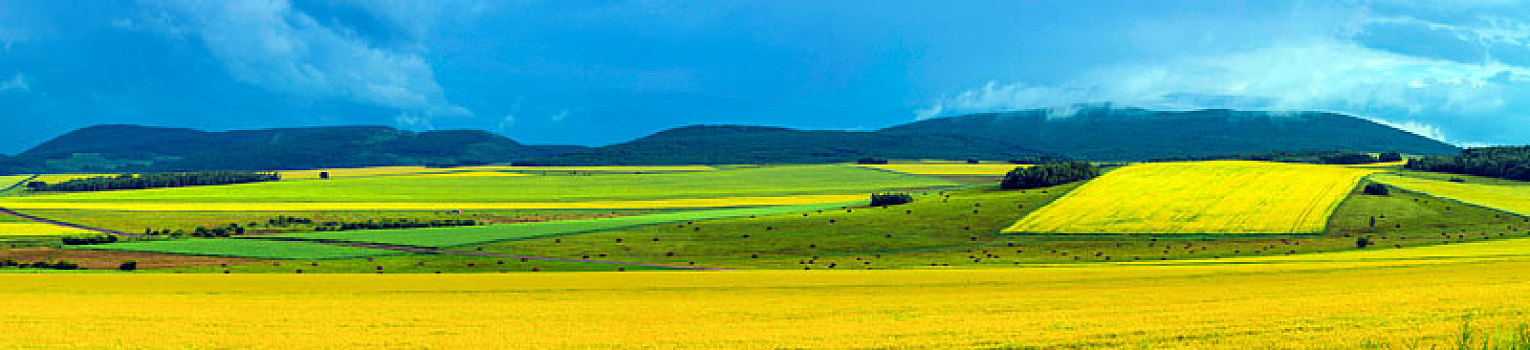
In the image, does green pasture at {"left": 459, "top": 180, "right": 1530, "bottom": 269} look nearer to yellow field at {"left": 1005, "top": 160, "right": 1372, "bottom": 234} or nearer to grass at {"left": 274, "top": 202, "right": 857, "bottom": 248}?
yellow field at {"left": 1005, "top": 160, "right": 1372, "bottom": 234}

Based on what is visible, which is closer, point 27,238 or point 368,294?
point 368,294

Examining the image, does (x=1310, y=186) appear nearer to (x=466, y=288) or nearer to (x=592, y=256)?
(x=592, y=256)

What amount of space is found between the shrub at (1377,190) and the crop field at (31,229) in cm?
17461

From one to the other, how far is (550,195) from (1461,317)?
175 m

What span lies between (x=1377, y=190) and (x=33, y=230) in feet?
592

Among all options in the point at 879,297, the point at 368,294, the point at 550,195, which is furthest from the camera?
the point at 550,195

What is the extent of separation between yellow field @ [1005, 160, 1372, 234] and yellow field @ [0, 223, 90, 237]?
400ft

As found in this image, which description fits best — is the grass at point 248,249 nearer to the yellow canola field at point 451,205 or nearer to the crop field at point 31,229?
the crop field at point 31,229

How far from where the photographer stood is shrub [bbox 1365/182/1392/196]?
127125 mm

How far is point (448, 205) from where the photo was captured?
17412 cm

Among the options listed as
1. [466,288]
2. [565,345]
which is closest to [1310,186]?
[466,288]

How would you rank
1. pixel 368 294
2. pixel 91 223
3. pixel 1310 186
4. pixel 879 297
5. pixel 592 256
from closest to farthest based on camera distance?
1. pixel 879 297
2. pixel 368 294
3. pixel 592 256
4. pixel 1310 186
5. pixel 91 223

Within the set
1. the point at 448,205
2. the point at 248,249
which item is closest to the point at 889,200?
the point at 448,205

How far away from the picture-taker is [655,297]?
46094 millimetres
